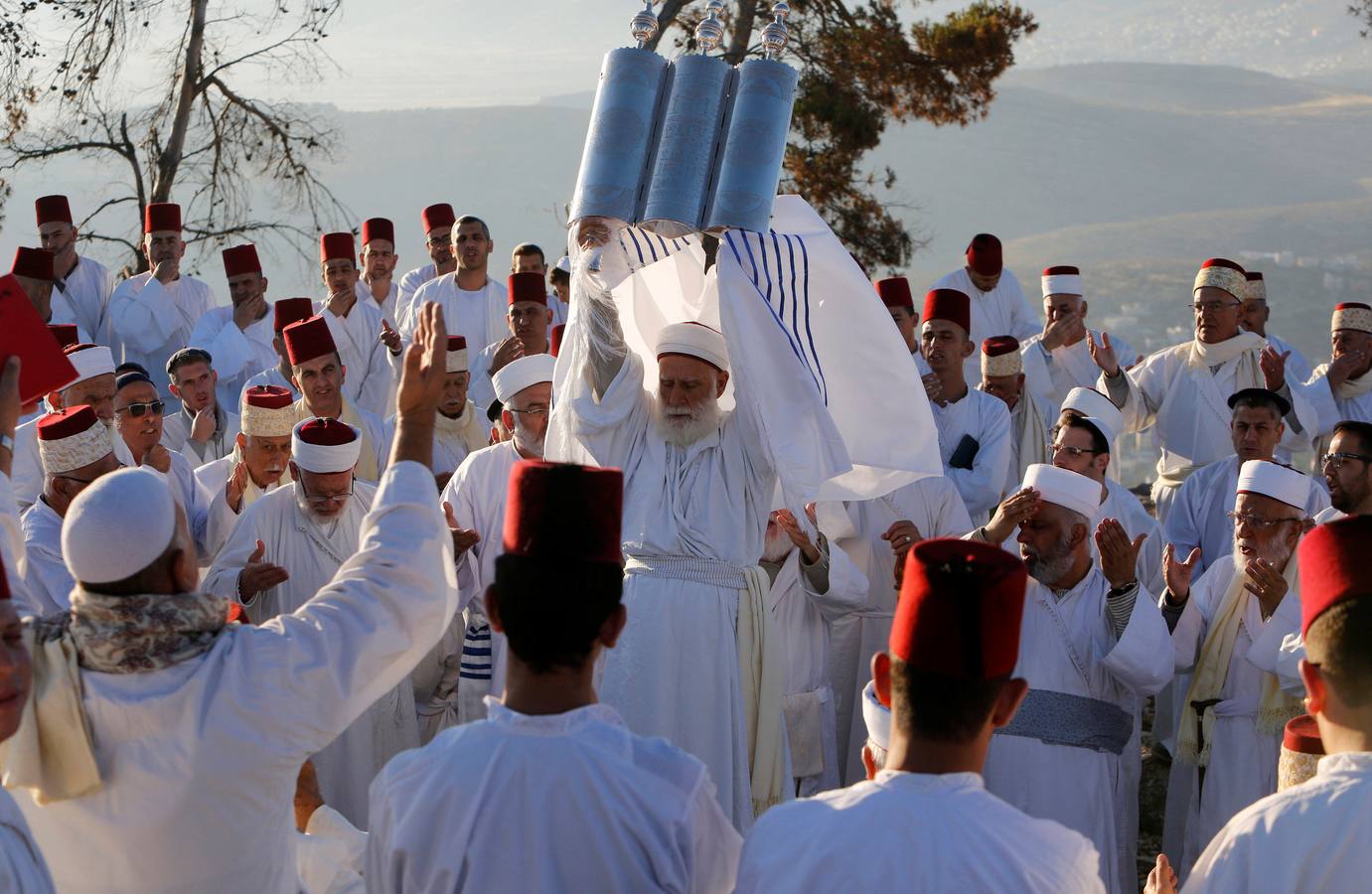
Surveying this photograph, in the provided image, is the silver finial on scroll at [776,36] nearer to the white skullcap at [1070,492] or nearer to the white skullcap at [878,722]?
the white skullcap at [1070,492]

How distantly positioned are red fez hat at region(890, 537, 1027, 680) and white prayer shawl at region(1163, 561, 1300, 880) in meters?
2.91

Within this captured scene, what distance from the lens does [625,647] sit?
4.89 metres

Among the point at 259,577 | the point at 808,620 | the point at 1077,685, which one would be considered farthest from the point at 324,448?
the point at 1077,685

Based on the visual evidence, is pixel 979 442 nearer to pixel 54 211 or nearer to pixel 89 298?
pixel 89 298

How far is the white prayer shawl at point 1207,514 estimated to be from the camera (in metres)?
7.14

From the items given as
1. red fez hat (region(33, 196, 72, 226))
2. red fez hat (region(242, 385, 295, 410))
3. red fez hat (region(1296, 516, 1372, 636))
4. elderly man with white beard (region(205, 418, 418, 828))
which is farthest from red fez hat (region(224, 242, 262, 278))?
red fez hat (region(1296, 516, 1372, 636))

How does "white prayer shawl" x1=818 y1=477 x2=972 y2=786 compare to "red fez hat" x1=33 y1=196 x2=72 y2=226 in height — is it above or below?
below

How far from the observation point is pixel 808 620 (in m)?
5.89

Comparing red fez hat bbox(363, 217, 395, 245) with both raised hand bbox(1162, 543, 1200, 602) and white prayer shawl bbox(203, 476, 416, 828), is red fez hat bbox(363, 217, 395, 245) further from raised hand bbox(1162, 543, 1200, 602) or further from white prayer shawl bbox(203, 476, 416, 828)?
raised hand bbox(1162, 543, 1200, 602)

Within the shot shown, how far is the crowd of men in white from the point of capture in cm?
249

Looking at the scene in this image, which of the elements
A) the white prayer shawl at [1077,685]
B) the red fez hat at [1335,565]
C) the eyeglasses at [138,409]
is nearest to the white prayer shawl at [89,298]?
the eyeglasses at [138,409]

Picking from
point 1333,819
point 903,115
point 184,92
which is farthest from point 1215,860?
point 184,92

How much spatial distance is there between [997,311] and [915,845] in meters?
7.55

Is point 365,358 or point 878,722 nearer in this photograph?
point 878,722
